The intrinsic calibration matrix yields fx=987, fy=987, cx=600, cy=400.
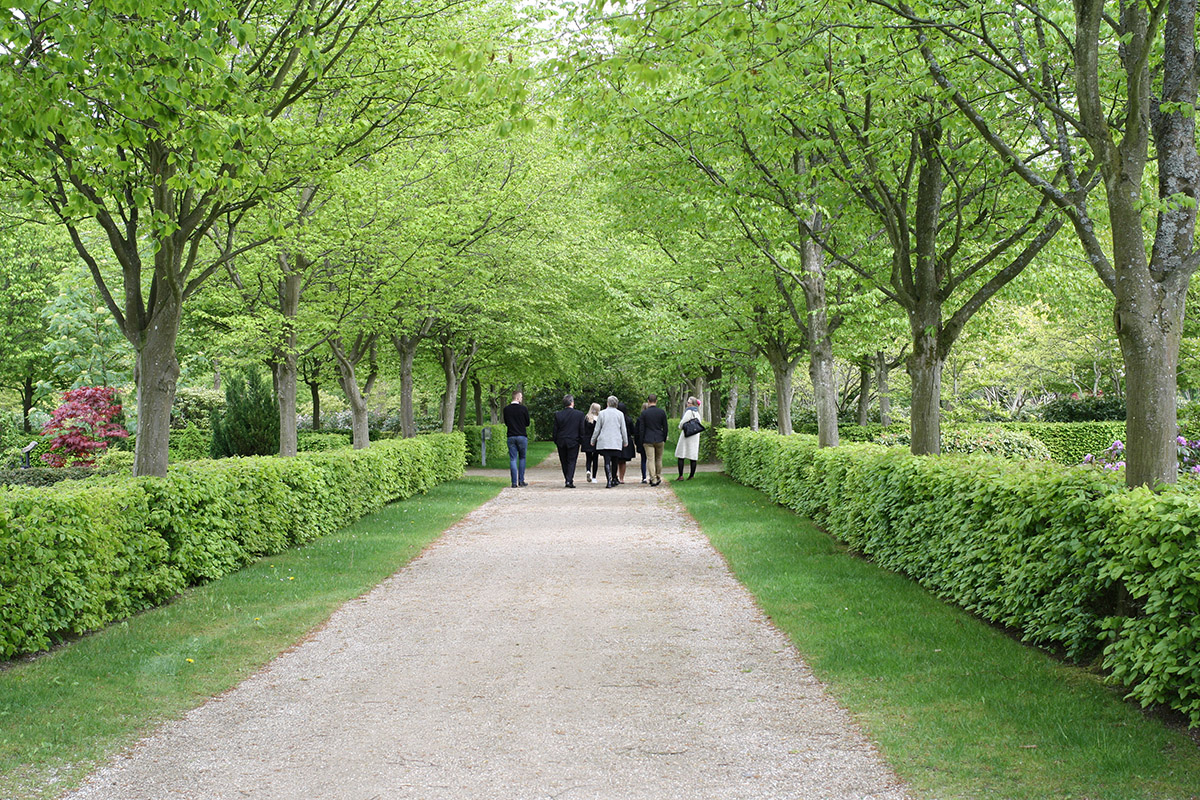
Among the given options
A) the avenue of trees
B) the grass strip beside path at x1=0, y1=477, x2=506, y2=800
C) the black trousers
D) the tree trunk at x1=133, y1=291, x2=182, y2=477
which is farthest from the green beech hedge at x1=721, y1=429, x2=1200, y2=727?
the black trousers

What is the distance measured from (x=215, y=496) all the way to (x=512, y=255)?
12.8 m

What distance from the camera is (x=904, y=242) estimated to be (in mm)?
10508

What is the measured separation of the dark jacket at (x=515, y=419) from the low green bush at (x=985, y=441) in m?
7.46

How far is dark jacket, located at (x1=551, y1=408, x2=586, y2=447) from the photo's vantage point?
834 inches

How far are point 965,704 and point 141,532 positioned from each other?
6.29m

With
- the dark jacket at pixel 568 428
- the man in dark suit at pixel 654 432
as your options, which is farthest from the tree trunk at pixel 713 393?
the dark jacket at pixel 568 428

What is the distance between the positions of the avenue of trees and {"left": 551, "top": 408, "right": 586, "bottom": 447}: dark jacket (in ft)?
9.13

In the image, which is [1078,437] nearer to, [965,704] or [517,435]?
[517,435]

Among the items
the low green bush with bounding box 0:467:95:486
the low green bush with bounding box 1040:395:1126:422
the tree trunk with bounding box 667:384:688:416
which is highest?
the tree trunk with bounding box 667:384:688:416

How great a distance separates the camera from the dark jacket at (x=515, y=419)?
2098 centimetres

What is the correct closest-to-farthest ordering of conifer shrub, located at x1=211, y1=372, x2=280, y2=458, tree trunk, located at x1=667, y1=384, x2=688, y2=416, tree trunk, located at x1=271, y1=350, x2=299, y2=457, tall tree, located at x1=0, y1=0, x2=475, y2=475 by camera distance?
tall tree, located at x1=0, y1=0, x2=475, y2=475
tree trunk, located at x1=271, y1=350, x2=299, y2=457
conifer shrub, located at x1=211, y1=372, x2=280, y2=458
tree trunk, located at x1=667, y1=384, x2=688, y2=416

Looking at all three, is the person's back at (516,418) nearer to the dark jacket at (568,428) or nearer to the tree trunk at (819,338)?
the dark jacket at (568,428)

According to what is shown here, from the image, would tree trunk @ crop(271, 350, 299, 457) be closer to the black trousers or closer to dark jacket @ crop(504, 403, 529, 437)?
dark jacket @ crop(504, 403, 529, 437)

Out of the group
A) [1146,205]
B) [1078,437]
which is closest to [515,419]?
[1078,437]
